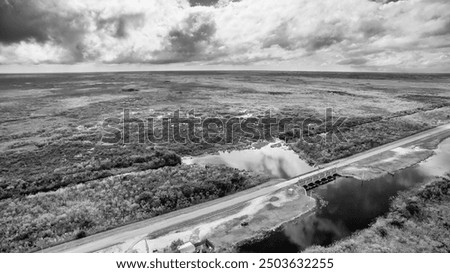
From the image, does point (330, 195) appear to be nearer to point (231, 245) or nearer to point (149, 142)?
point (231, 245)

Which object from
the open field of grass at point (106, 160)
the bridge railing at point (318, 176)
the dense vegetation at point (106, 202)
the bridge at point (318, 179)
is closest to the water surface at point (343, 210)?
the bridge at point (318, 179)

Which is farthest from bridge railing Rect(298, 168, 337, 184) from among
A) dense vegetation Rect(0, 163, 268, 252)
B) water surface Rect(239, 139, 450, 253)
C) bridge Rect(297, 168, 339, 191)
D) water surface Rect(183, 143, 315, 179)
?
dense vegetation Rect(0, 163, 268, 252)

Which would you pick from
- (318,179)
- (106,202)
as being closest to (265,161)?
(318,179)

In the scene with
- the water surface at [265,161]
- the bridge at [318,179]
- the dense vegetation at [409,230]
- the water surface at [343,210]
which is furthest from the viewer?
the water surface at [265,161]

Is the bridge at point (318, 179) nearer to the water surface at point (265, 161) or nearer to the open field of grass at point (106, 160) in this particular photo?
the water surface at point (265, 161)

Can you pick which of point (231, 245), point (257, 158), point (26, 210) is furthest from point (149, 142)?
point (231, 245)
